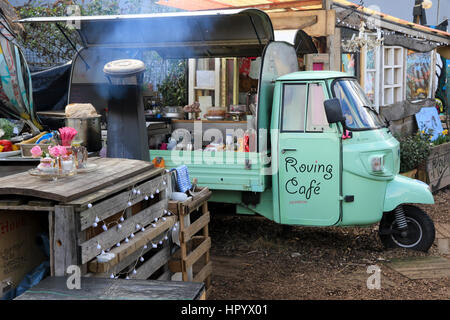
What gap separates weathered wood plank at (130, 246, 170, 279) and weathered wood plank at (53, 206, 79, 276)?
2.35ft

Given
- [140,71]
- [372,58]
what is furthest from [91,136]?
[372,58]

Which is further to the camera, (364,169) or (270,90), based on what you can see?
(270,90)

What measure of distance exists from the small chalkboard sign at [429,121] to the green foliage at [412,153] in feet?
5.03

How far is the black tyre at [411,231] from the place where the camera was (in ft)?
20.3

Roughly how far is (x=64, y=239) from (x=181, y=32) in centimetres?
510

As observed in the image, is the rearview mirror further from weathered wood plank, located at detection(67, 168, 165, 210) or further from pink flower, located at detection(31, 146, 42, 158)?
pink flower, located at detection(31, 146, 42, 158)

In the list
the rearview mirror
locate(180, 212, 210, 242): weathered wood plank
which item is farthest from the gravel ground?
the rearview mirror

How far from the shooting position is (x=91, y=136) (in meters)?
4.72

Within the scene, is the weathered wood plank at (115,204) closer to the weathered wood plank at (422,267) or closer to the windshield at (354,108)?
the windshield at (354,108)

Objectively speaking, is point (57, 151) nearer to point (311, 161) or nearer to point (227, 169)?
point (227, 169)

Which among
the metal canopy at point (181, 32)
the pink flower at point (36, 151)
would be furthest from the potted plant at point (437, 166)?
the pink flower at point (36, 151)

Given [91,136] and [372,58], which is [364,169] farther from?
[372,58]

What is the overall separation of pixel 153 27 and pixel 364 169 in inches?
138
